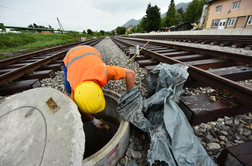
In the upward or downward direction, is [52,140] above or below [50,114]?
below

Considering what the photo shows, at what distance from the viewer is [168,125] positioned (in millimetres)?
1333

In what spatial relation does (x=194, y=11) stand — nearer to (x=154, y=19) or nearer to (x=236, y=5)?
(x=154, y=19)

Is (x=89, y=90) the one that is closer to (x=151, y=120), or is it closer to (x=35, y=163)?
(x=35, y=163)

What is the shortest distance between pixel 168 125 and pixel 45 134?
1.36 metres

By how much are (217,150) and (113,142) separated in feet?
4.33

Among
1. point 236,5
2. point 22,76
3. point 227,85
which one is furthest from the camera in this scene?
point 236,5

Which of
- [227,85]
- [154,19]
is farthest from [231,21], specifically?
[154,19]

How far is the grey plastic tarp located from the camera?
47.4 inches

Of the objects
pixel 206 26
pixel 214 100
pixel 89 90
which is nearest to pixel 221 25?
pixel 206 26

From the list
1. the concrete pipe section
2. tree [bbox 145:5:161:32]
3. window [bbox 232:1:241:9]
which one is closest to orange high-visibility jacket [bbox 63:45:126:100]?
the concrete pipe section

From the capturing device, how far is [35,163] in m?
0.97

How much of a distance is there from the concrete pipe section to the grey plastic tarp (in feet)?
1.32

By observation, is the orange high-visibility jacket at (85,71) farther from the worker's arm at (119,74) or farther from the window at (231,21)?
the window at (231,21)

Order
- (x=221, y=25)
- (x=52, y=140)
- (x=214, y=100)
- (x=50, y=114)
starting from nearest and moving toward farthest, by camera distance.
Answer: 1. (x=52, y=140)
2. (x=50, y=114)
3. (x=214, y=100)
4. (x=221, y=25)
